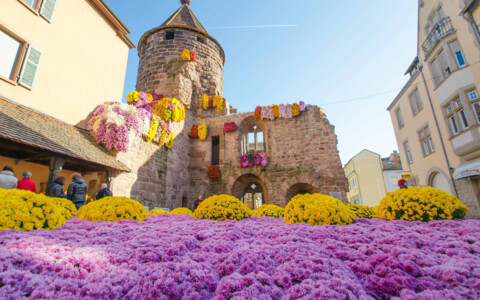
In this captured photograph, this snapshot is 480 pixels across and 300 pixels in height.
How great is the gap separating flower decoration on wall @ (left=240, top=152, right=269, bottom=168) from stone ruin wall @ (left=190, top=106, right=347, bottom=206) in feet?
0.91

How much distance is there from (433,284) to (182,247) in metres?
2.19

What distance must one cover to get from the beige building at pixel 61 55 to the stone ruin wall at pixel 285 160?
661 cm

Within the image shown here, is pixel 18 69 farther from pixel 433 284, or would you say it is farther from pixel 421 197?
pixel 421 197

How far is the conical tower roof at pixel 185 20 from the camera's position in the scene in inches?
672

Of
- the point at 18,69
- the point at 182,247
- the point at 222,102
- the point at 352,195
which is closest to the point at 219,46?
the point at 222,102

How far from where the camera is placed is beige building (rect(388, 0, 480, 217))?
1069cm

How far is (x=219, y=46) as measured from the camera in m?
18.6

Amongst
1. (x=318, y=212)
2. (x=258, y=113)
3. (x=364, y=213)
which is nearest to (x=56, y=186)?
(x=318, y=212)

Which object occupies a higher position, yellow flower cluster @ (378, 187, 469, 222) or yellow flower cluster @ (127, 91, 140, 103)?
yellow flower cluster @ (127, 91, 140, 103)

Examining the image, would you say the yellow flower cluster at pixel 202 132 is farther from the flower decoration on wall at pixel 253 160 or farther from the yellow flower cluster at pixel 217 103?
the flower decoration on wall at pixel 253 160

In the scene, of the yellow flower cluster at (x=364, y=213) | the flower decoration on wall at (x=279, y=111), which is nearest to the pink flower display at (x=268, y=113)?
the flower decoration on wall at (x=279, y=111)

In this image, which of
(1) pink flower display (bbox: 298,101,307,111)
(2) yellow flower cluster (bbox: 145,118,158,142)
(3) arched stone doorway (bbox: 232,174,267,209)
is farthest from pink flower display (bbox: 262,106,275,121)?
(2) yellow flower cluster (bbox: 145,118,158,142)

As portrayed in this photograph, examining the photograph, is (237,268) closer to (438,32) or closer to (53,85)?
(53,85)

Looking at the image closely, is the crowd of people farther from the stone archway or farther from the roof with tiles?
the stone archway
